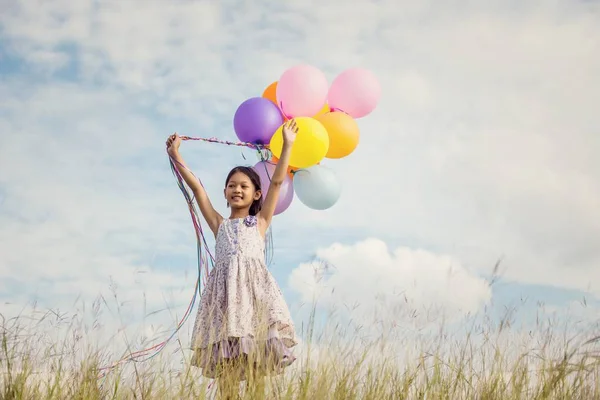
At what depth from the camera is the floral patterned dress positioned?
3.58m

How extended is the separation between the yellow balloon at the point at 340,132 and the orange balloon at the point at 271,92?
45 cm

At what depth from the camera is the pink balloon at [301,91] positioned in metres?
4.77

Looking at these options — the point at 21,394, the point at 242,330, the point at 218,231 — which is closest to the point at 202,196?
the point at 218,231

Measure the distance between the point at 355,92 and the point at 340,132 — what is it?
424 mm

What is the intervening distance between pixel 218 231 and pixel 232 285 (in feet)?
1.51

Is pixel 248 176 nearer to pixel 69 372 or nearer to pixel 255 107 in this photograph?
pixel 255 107

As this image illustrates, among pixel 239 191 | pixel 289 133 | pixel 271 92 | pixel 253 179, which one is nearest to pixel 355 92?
pixel 271 92

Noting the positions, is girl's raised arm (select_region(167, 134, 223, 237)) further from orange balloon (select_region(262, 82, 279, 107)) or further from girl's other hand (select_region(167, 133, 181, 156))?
orange balloon (select_region(262, 82, 279, 107))

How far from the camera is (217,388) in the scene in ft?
11.4

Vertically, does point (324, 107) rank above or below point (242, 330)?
above

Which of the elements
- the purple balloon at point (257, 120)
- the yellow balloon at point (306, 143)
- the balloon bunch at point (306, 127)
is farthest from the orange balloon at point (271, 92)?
the yellow balloon at point (306, 143)

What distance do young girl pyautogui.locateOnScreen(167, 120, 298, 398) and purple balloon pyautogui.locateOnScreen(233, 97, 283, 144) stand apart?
17.2 inches

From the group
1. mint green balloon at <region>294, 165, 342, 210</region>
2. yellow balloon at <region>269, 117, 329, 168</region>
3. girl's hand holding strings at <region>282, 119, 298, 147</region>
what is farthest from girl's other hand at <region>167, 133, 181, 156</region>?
mint green balloon at <region>294, 165, 342, 210</region>

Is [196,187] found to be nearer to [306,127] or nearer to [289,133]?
[289,133]
